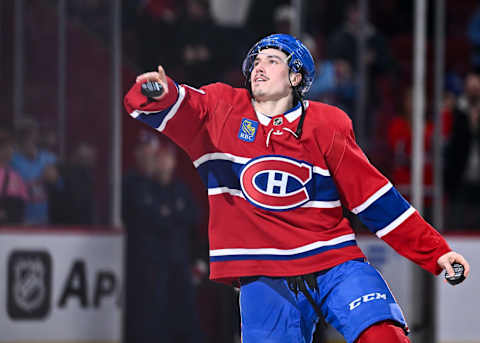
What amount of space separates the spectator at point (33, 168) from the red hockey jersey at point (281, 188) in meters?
1.84

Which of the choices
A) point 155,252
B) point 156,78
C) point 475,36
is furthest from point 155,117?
point 475,36

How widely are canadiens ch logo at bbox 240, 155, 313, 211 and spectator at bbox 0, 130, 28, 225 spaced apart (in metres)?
2.02

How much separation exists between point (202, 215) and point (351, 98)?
1.15m

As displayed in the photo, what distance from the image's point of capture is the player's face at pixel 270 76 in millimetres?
3039

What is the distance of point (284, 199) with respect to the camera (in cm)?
296

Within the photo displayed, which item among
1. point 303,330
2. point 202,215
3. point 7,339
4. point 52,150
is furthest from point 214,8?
point 303,330

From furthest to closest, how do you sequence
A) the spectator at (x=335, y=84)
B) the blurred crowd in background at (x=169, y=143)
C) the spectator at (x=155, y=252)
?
the spectator at (x=335, y=84) → the spectator at (x=155, y=252) → the blurred crowd in background at (x=169, y=143)

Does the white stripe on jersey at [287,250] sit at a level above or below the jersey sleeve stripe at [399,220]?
below

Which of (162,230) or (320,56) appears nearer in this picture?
(162,230)

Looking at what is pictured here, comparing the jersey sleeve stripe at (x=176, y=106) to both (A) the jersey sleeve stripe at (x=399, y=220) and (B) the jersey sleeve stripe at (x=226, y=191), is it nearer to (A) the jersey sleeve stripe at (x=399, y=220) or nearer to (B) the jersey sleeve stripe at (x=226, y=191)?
(B) the jersey sleeve stripe at (x=226, y=191)

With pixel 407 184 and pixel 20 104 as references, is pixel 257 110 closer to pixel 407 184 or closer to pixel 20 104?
pixel 20 104

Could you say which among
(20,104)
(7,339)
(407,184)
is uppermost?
(20,104)

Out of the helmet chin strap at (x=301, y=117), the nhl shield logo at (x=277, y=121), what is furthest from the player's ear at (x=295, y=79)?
A: the nhl shield logo at (x=277, y=121)

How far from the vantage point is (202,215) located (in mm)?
5742
